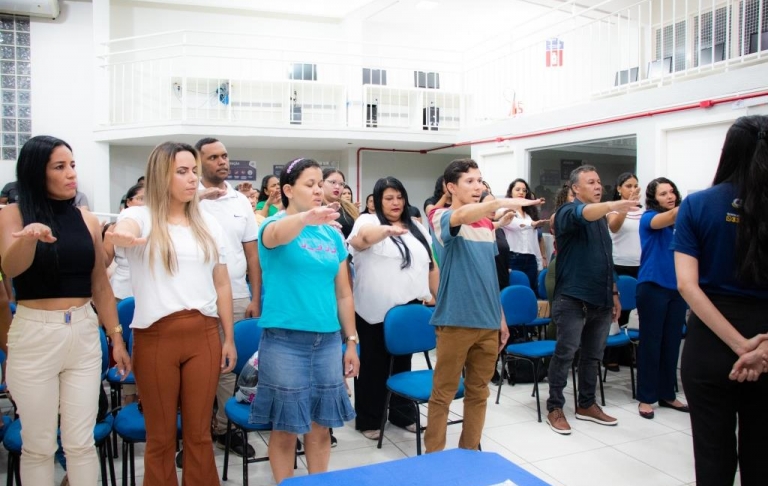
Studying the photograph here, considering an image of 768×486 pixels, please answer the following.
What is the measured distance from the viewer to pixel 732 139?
1887 mm

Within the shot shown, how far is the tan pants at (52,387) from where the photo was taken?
78.8 inches

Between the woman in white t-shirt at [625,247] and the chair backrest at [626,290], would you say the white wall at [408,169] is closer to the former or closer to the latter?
the woman in white t-shirt at [625,247]

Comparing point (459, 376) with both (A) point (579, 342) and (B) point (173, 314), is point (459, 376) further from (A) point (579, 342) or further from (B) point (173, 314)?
(B) point (173, 314)

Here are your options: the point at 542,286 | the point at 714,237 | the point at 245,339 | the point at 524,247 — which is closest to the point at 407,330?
the point at 245,339

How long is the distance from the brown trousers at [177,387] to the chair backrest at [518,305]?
2.45 m

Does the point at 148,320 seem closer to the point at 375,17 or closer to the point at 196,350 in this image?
the point at 196,350

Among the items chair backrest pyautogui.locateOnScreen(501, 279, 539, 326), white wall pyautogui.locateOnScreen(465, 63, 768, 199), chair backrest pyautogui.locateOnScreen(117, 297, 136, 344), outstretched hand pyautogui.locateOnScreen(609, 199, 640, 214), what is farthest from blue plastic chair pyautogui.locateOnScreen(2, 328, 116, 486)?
white wall pyautogui.locateOnScreen(465, 63, 768, 199)

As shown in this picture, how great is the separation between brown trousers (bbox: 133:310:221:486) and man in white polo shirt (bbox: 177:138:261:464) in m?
0.83

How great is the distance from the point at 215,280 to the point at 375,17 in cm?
1016

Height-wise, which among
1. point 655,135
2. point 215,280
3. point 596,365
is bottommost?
point 596,365

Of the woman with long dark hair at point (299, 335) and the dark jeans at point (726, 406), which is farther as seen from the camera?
the woman with long dark hair at point (299, 335)

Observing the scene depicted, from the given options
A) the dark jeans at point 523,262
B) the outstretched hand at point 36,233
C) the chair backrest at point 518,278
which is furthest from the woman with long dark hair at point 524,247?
the outstretched hand at point 36,233

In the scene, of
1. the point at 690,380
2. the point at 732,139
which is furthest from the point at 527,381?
the point at 732,139

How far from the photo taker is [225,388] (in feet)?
9.76
